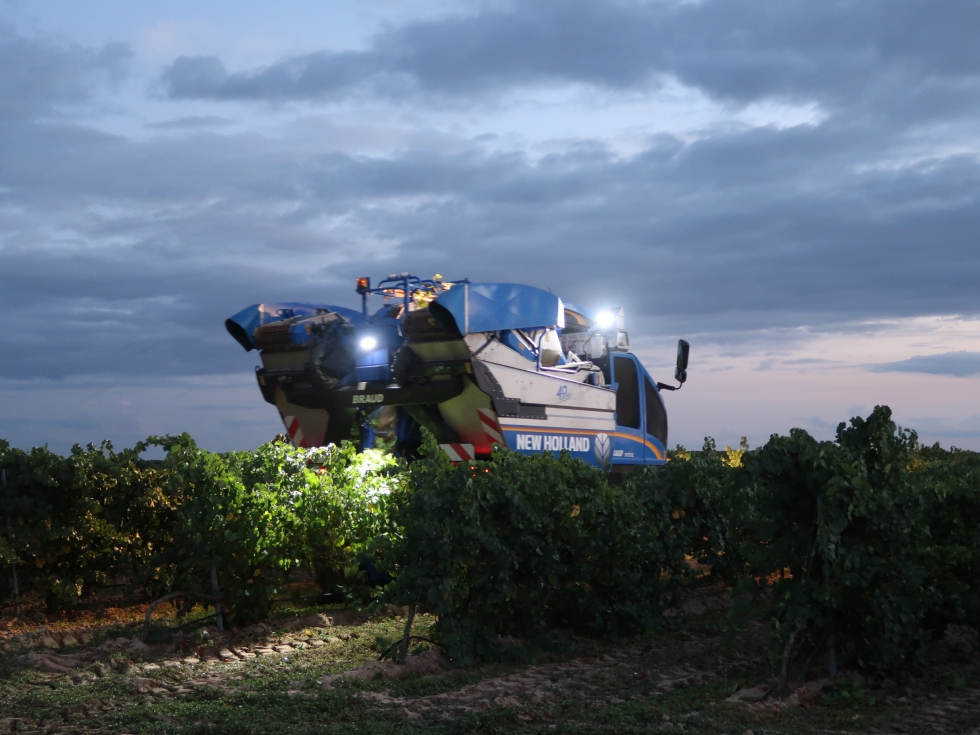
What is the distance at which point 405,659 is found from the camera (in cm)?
820

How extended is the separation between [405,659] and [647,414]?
699 cm

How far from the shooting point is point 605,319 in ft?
46.6

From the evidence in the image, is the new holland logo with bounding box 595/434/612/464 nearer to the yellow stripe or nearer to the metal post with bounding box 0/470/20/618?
the yellow stripe

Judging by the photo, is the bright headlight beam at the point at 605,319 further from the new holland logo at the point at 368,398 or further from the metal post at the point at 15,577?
the metal post at the point at 15,577

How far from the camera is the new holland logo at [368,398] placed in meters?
11.8

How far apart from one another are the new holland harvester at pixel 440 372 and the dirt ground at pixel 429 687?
8.40 ft

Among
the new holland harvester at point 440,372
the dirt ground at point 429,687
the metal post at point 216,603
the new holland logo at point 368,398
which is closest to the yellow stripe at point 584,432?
the new holland harvester at point 440,372

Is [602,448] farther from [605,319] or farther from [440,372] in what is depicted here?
[440,372]

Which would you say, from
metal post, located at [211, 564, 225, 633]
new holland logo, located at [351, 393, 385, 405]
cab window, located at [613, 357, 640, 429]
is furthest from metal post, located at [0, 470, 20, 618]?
cab window, located at [613, 357, 640, 429]

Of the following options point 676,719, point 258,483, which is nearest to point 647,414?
point 258,483

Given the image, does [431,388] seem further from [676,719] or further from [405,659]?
[676,719]

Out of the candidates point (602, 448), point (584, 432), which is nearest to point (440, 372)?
point (584, 432)

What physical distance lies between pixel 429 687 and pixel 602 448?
598 centimetres

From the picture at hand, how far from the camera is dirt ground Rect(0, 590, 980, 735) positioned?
652 cm
